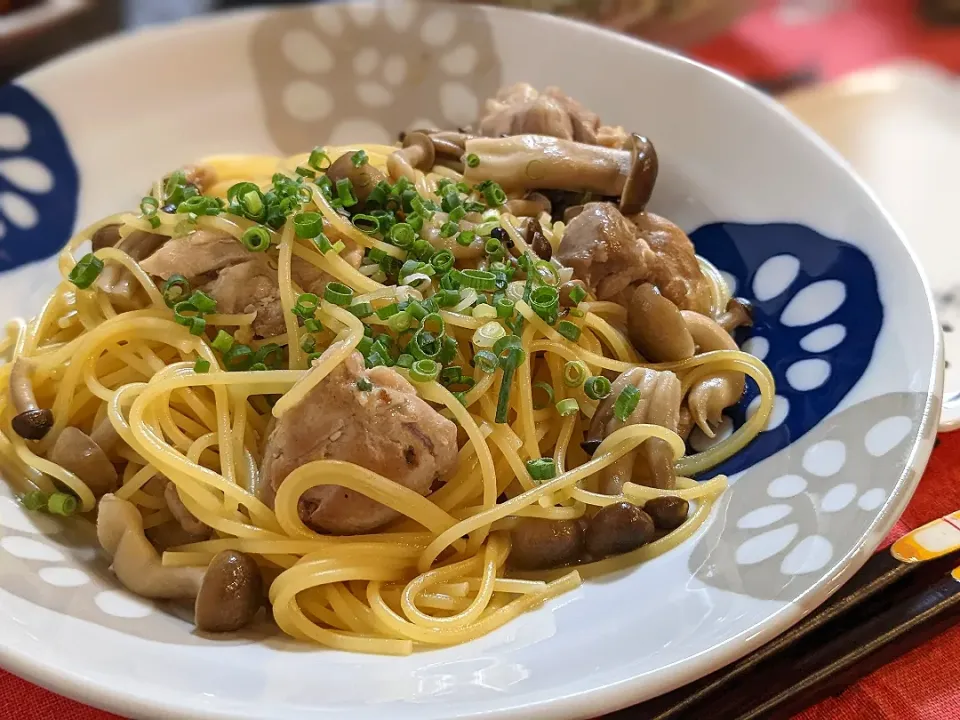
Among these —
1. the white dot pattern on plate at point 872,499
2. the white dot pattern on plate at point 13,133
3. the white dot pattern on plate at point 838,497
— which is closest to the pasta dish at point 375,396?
the white dot pattern on plate at point 838,497

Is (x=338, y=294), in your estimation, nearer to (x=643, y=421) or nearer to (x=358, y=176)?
(x=358, y=176)

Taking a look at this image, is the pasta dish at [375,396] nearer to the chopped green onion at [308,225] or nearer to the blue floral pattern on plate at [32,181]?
the chopped green onion at [308,225]

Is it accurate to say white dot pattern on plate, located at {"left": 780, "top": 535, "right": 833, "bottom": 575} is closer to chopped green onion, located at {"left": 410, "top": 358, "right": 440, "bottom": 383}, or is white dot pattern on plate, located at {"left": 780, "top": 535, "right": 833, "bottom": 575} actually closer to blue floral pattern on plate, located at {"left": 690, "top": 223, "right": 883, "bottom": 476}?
blue floral pattern on plate, located at {"left": 690, "top": 223, "right": 883, "bottom": 476}

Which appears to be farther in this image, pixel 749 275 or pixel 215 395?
pixel 749 275

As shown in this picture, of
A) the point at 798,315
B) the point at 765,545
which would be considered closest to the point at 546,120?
the point at 798,315

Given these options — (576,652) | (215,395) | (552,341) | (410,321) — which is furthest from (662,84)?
(576,652)

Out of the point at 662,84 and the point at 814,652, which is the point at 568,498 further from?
the point at 662,84

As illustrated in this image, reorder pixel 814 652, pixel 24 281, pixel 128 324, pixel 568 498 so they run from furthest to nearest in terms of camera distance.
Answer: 1. pixel 24 281
2. pixel 128 324
3. pixel 568 498
4. pixel 814 652
